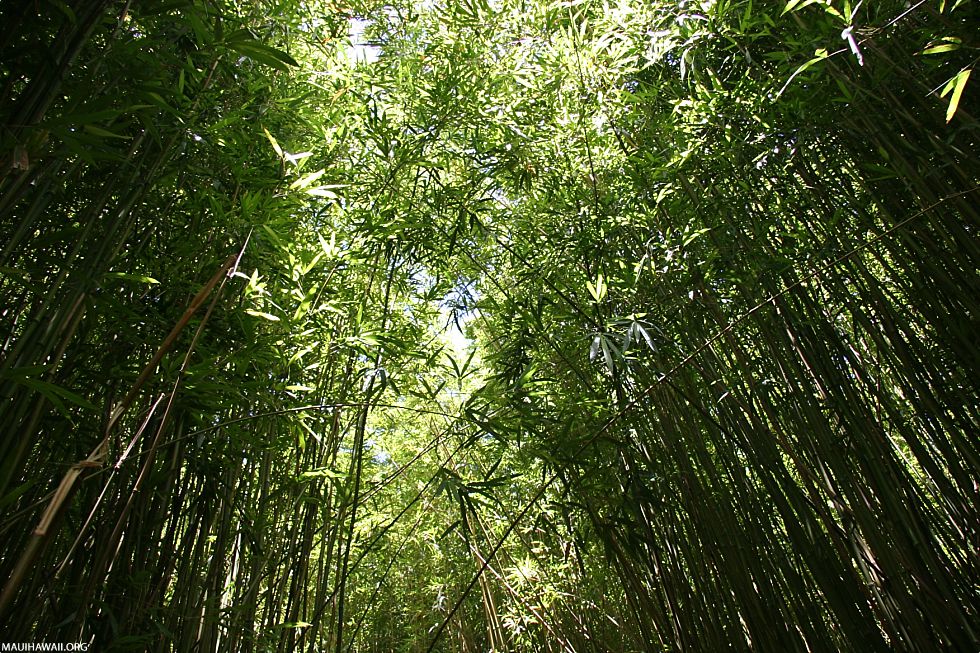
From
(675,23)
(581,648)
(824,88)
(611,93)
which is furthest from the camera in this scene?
(581,648)

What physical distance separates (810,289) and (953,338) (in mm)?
531

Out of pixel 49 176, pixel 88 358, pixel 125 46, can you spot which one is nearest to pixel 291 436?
pixel 88 358

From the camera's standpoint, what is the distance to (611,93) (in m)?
2.98

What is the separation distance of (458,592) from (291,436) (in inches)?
94.4

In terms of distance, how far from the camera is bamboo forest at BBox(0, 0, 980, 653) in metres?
1.54

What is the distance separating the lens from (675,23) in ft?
8.35

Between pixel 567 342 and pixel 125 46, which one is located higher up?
pixel 567 342

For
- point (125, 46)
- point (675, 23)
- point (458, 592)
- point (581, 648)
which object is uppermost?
point (675, 23)

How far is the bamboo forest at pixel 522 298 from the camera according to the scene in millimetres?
1538

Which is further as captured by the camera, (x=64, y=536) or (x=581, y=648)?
(x=581, y=648)

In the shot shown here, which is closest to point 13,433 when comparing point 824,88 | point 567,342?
point 567,342

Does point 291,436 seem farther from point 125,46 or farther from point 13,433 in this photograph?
point 125,46

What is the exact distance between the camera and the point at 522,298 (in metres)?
2.99

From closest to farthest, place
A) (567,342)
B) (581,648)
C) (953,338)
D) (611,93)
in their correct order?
(953,338)
(567,342)
(611,93)
(581,648)
